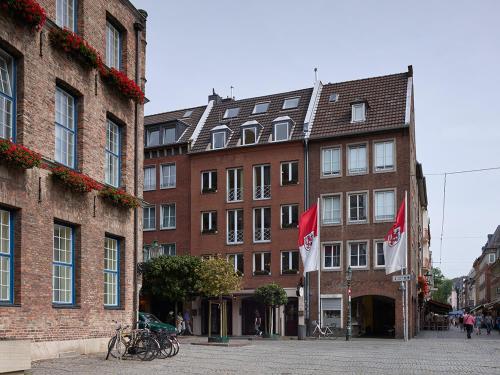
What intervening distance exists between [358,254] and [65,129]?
90.3 ft

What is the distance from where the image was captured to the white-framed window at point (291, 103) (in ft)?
165

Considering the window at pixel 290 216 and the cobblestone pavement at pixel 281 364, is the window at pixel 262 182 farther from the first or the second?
the cobblestone pavement at pixel 281 364

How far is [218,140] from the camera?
49688 mm

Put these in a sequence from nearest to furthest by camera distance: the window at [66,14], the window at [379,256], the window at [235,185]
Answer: the window at [66,14] < the window at [379,256] < the window at [235,185]

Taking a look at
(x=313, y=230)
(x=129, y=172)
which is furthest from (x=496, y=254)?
(x=129, y=172)

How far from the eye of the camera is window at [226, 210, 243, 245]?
47906 mm

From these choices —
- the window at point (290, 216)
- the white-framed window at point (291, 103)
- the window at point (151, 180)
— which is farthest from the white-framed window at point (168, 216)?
the white-framed window at point (291, 103)

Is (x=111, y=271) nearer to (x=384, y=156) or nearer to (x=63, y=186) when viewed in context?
(x=63, y=186)

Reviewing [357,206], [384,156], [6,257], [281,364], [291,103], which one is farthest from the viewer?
[291,103]

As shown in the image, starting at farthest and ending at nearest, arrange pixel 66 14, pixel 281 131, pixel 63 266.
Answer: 1. pixel 281 131
2. pixel 66 14
3. pixel 63 266

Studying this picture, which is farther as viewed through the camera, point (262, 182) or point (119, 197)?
point (262, 182)

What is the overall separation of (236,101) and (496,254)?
79.2 meters

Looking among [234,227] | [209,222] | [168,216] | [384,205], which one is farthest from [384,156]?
[168,216]

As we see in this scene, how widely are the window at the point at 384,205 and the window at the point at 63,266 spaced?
2697 cm
